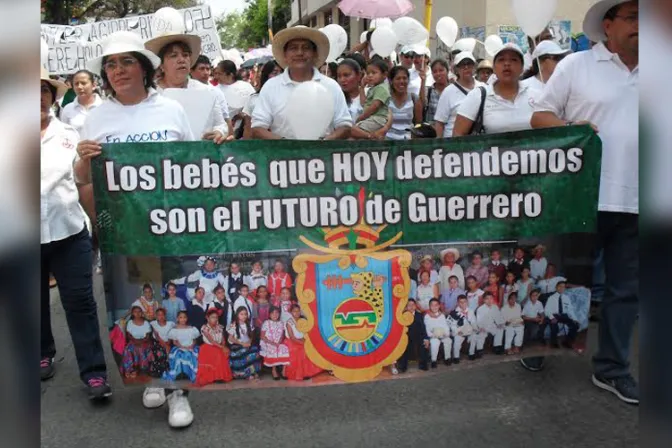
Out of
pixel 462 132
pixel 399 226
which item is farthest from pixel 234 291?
pixel 462 132

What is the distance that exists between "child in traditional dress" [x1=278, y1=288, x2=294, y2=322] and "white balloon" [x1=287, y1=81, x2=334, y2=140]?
4.28 ft

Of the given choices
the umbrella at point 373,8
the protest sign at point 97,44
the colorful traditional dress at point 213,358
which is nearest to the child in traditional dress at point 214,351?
the colorful traditional dress at point 213,358

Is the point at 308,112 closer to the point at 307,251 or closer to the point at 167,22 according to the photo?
the point at 307,251

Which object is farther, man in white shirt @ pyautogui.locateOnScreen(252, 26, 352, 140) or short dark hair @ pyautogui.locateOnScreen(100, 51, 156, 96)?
man in white shirt @ pyautogui.locateOnScreen(252, 26, 352, 140)

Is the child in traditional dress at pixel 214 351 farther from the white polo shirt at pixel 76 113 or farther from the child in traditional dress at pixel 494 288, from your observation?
the white polo shirt at pixel 76 113

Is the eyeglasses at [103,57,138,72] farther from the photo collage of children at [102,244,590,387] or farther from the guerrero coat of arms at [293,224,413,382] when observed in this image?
the guerrero coat of arms at [293,224,413,382]

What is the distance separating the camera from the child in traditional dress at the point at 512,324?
3.44m

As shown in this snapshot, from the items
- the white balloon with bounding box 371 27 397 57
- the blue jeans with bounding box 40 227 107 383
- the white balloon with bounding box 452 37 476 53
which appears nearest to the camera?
the blue jeans with bounding box 40 227 107 383

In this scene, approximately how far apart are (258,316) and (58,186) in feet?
4.57

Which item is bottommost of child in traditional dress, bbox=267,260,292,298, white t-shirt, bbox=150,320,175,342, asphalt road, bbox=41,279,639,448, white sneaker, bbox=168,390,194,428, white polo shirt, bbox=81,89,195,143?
asphalt road, bbox=41,279,639,448

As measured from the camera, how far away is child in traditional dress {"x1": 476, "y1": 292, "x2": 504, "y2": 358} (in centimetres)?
341

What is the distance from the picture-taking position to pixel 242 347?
3.28m

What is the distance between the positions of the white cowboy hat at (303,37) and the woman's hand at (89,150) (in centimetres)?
159

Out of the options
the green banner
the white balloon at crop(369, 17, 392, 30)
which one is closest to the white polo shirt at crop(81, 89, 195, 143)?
the green banner
